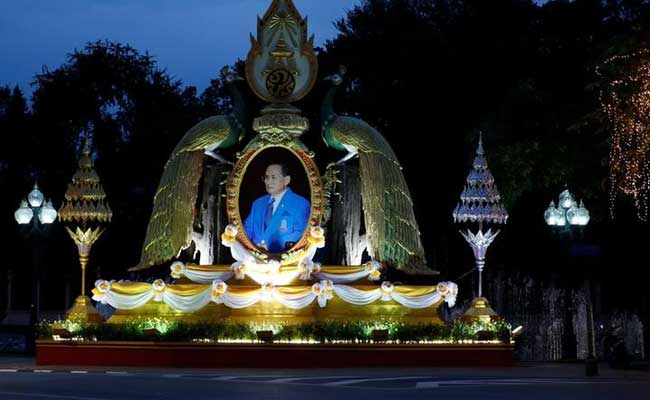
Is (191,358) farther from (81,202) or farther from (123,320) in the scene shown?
(81,202)

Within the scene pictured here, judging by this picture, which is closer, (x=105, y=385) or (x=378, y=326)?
(x=105, y=385)

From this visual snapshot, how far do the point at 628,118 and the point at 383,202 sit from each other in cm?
708

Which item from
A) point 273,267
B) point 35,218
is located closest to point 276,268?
point 273,267

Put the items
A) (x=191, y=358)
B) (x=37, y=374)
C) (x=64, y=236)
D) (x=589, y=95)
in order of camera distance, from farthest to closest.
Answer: (x=64, y=236)
(x=589, y=95)
(x=191, y=358)
(x=37, y=374)

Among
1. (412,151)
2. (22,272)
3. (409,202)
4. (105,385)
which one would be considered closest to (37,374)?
(105,385)

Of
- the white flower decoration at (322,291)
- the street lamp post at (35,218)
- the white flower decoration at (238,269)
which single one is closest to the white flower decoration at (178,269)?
the white flower decoration at (238,269)

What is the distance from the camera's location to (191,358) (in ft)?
111

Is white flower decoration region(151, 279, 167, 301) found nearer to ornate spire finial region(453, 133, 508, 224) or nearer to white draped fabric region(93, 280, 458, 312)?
white draped fabric region(93, 280, 458, 312)

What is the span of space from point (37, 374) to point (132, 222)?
27382 mm

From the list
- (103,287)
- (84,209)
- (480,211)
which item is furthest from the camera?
(84,209)

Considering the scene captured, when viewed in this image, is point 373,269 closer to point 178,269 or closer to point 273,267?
point 273,267

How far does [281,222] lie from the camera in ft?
125

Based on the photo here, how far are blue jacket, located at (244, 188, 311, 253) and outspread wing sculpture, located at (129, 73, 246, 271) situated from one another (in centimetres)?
156

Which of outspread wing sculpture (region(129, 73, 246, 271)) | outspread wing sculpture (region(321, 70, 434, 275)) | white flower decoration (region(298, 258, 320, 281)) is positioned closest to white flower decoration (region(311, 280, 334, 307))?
white flower decoration (region(298, 258, 320, 281))
